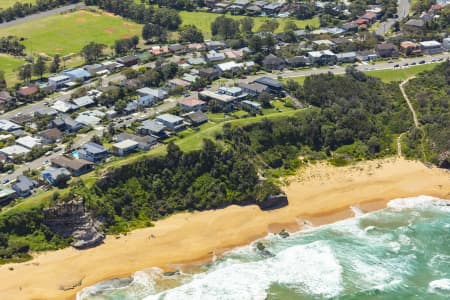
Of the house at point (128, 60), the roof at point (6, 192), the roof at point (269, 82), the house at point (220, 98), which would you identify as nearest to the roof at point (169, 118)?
the house at point (220, 98)

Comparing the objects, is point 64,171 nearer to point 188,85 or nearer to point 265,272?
point 265,272

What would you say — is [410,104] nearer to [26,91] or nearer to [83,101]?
[83,101]

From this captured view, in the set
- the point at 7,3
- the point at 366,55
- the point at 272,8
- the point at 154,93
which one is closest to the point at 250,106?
the point at 154,93

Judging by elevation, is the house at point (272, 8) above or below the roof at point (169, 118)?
above

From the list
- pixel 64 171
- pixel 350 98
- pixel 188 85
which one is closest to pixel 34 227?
pixel 64 171

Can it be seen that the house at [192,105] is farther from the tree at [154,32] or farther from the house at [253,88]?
the tree at [154,32]

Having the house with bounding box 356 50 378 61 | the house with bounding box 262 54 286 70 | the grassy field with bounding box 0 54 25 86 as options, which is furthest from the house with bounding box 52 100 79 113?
the house with bounding box 356 50 378 61

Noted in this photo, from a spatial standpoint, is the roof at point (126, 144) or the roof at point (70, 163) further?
the roof at point (126, 144)
